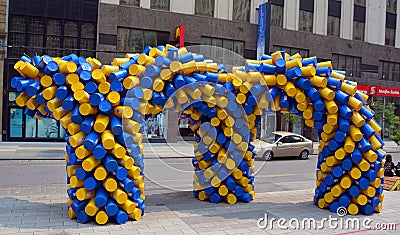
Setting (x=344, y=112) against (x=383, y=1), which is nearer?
(x=344, y=112)

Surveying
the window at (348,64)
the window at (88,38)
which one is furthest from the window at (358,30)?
the window at (88,38)

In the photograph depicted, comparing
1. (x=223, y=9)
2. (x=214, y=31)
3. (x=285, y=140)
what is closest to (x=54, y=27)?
(x=214, y=31)

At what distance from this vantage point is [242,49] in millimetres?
27188

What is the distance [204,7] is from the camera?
26.1 m

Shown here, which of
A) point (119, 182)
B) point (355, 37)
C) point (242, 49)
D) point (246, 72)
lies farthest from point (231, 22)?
point (119, 182)

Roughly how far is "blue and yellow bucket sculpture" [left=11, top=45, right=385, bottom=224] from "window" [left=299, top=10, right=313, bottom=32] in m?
21.8

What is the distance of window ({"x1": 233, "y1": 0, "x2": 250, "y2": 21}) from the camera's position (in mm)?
26969

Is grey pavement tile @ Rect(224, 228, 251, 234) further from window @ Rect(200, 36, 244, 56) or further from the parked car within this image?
window @ Rect(200, 36, 244, 56)

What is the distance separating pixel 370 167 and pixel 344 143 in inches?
29.1

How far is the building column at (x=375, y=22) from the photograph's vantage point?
32375 millimetres

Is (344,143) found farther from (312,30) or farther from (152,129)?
(312,30)

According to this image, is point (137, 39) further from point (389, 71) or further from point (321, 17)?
point (389, 71)

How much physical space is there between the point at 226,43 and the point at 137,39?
19.7 feet

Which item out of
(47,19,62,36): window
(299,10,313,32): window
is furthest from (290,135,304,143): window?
(47,19,62,36): window
